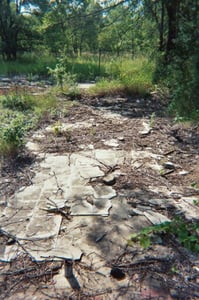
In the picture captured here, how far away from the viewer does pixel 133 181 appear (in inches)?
89.7

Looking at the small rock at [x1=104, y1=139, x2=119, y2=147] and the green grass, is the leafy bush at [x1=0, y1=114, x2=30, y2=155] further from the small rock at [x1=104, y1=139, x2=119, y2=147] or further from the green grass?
the small rock at [x1=104, y1=139, x2=119, y2=147]

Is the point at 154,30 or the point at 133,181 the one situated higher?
the point at 154,30

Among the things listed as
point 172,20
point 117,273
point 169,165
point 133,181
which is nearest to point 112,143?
point 169,165

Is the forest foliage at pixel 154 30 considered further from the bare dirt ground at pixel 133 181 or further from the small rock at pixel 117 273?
the small rock at pixel 117 273

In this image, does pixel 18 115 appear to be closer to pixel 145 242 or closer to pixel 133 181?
pixel 133 181

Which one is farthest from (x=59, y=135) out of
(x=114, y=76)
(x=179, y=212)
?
(x=114, y=76)

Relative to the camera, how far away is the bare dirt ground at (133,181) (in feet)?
4.11

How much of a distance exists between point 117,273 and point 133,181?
3.42 ft

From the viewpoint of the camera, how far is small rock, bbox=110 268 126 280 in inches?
51.7

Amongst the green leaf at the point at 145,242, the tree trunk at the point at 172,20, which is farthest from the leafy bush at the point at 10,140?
the tree trunk at the point at 172,20

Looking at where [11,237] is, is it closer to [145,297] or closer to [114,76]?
[145,297]

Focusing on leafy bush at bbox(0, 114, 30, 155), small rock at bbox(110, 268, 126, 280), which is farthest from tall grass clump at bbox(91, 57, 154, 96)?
small rock at bbox(110, 268, 126, 280)

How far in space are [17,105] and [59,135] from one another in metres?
1.78

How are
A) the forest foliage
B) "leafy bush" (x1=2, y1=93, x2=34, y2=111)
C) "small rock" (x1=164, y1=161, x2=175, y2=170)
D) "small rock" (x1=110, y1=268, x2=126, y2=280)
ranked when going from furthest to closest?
1. "leafy bush" (x1=2, y1=93, x2=34, y2=111)
2. the forest foliage
3. "small rock" (x1=164, y1=161, x2=175, y2=170)
4. "small rock" (x1=110, y1=268, x2=126, y2=280)
